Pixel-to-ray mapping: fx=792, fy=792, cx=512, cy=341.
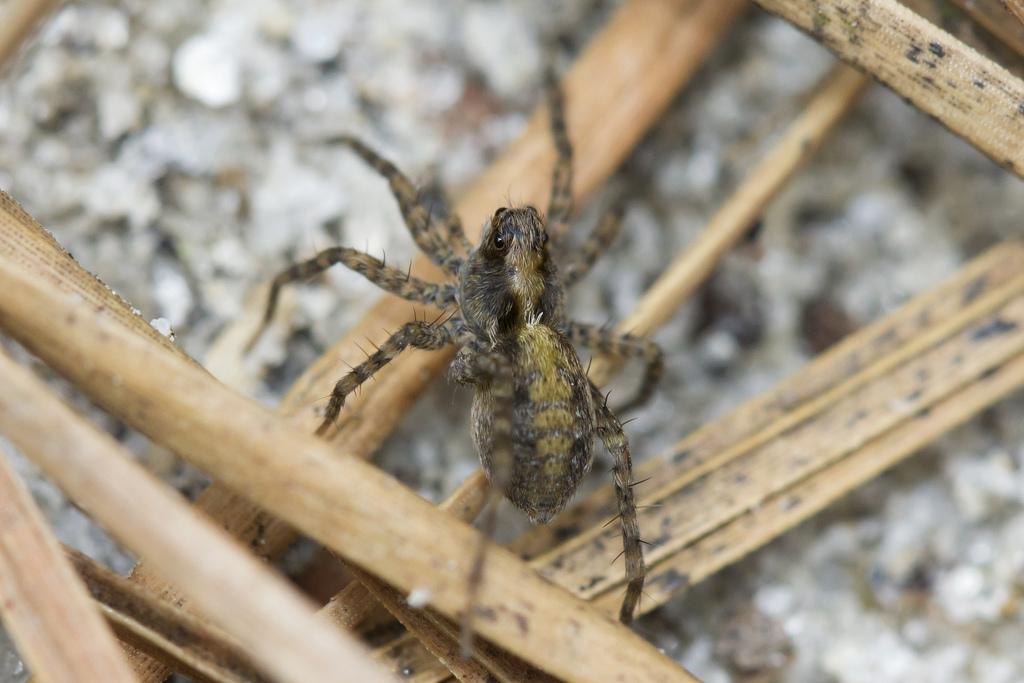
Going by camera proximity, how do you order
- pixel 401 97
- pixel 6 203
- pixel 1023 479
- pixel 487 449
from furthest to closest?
pixel 401 97 < pixel 1023 479 < pixel 487 449 < pixel 6 203

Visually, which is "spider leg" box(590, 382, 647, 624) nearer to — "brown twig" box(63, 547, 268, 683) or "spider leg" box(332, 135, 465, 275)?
"spider leg" box(332, 135, 465, 275)

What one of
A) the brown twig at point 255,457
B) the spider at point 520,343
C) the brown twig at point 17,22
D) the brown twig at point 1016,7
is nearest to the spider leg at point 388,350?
the spider at point 520,343

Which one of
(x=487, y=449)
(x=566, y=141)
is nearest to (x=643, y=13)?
(x=566, y=141)

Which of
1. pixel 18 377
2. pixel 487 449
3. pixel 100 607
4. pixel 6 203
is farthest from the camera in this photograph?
pixel 487 449

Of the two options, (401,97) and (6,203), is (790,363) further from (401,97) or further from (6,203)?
(6,203)

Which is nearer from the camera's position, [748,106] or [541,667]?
[541,667]

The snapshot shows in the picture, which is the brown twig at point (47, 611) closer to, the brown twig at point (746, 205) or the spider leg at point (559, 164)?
the brown twig at point (746, 205)
